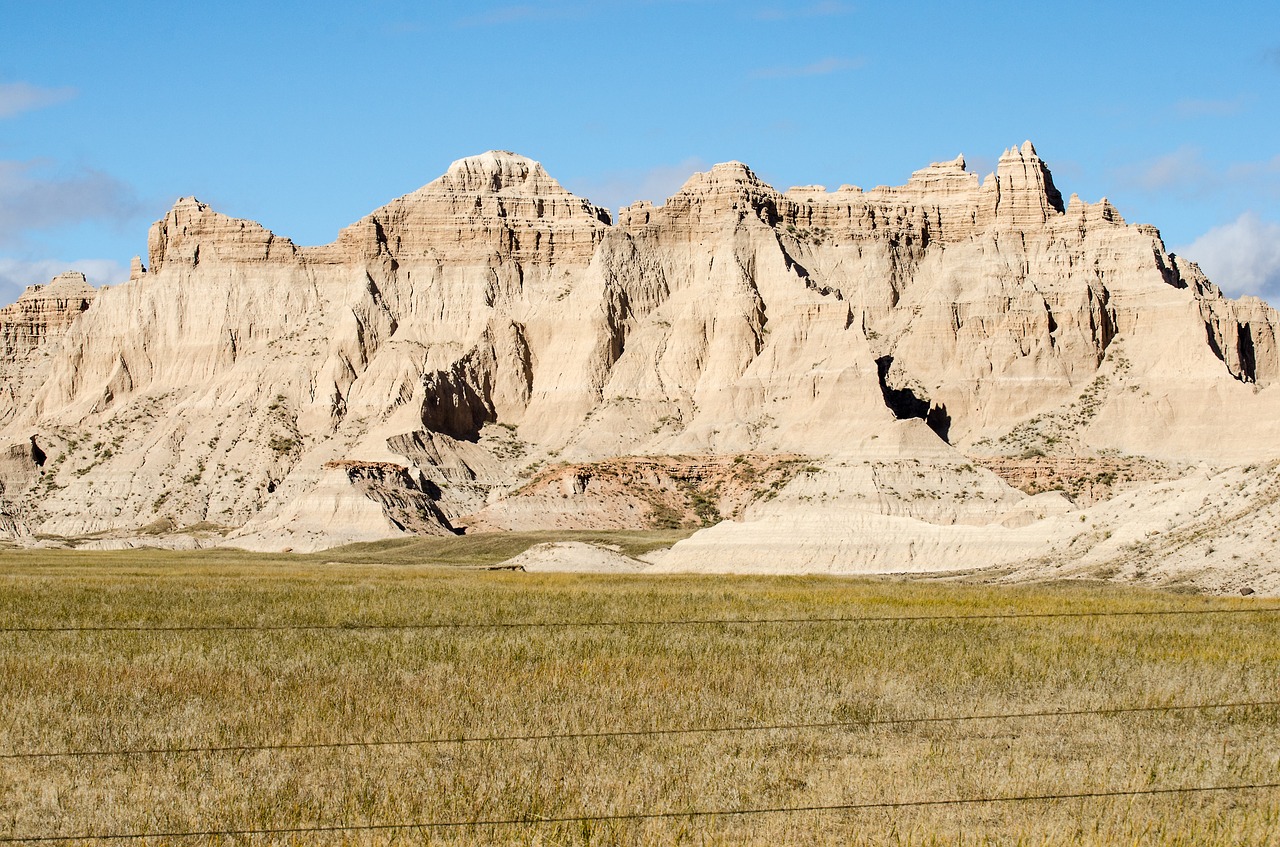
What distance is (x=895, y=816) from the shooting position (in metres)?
15.5

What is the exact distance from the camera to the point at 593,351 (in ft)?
455

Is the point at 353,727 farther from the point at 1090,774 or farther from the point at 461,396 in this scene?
the point at 461,396

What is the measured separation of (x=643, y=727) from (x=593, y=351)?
392ft

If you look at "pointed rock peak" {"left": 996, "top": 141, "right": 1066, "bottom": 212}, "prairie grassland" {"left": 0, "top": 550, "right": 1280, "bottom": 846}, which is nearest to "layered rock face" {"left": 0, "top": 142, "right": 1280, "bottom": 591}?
"pointed rock peak" {"left": 996, "top": 141, "right": 1066, "bottom": 212}

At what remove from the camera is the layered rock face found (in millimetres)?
121000

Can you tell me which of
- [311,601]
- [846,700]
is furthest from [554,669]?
[311,601]

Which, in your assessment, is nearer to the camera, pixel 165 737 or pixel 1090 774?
pixel 1090 774

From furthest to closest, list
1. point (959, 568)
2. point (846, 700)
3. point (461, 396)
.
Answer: point (461, 396)
point (959, 568)
point (846, 700)

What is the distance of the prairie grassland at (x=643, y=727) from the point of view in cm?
1530

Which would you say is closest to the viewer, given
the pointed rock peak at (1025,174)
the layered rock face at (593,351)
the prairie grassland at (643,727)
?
the prairie grassland at (643,727)

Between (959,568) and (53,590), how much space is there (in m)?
38.3

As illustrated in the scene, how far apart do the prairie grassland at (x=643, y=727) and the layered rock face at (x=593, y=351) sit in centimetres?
7614

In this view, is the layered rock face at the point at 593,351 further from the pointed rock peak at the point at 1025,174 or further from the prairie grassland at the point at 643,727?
the prairie grassland at the point at 643,727

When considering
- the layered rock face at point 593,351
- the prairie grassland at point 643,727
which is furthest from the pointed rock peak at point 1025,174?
the prairie grassland at point 643,727
